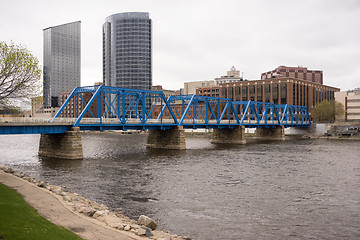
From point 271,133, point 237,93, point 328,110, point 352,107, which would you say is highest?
point 237,93

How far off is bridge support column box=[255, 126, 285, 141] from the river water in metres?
67.3

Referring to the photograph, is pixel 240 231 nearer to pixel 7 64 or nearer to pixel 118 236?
pixel 118 236

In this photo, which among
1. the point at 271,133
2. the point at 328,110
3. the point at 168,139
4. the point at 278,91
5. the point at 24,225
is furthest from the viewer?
the point at 278,91

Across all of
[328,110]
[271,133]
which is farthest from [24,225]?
[328,110]

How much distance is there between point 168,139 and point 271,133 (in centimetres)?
5879

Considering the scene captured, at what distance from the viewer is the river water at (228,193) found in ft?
72.1

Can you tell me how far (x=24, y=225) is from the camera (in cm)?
1518

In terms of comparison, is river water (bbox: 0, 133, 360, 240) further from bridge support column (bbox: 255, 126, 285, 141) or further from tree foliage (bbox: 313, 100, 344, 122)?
tree foliage (bbox: 313, 100, 344, 122)

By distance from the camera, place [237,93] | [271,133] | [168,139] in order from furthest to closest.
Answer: [237,93] → [271,133] → [168,139]

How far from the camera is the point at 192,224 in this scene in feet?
73.6

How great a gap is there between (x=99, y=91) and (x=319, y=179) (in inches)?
1538

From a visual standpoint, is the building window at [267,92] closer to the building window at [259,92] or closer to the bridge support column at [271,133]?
the building window at [259,92]

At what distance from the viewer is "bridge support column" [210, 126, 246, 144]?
3824 inches

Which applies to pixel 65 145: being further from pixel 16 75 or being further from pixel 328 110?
pixel 328 110
